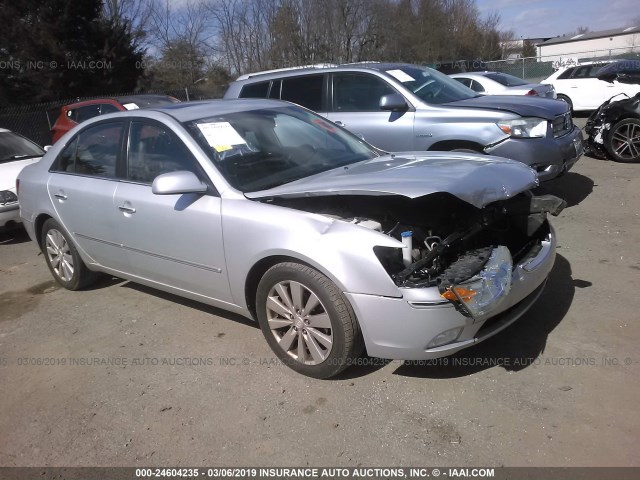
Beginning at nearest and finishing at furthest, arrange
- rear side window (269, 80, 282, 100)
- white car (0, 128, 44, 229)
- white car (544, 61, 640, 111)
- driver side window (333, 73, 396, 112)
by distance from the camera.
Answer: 1. driver side window (333, 73, 396, 112)
2. white car (0, 128, 44, 229)
3. rear side window (269, 80, 282, 100)
4. white car (544, 61, 640, 111)

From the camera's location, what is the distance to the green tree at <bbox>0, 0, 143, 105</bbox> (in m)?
22.0

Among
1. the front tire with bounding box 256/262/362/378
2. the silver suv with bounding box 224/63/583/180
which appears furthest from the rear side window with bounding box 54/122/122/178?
the silver suv with bounding box 224/63/583/180

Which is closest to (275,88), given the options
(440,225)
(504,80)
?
(440,225)

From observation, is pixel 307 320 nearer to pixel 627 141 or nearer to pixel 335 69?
pixel 335 69

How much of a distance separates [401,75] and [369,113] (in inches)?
24.5

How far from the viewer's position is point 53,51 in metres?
22.1

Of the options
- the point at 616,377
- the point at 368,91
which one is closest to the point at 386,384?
the point at 616,377

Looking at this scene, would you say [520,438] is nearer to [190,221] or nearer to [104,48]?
[190,221]

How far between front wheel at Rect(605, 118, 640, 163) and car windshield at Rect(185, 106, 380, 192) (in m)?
5.73

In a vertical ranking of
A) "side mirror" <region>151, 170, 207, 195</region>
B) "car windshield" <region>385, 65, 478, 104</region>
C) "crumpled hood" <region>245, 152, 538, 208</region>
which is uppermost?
"car windshield" <region>385, 65, 478, 104</region>

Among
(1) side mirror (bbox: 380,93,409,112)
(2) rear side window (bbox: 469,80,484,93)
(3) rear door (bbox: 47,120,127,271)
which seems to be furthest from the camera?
(2) rear side window (bbox: 469,80,484,93)

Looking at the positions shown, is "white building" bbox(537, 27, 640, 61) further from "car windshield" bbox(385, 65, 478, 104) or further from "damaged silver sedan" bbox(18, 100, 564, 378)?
"damaged silver sedan" bbox(18, 100, 564, 378)

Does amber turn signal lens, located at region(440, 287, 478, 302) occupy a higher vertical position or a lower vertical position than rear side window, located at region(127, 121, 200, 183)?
lower

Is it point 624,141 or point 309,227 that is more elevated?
point 309,227
